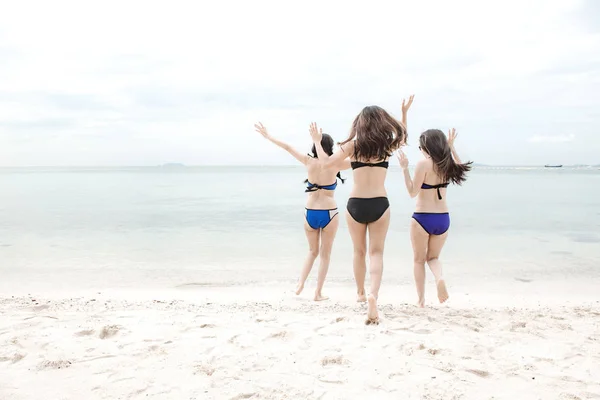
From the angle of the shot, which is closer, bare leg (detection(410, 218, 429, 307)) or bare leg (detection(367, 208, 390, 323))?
bare leg (detection(367, 208, 390, 323))

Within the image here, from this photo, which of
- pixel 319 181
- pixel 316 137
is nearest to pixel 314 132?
pixel 316 137

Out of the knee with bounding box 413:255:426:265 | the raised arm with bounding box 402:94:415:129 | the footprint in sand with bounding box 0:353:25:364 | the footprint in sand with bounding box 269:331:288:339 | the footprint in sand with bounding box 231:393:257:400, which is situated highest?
the raised arm with bounding box 402:94:415:129

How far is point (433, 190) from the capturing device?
16.7 feet

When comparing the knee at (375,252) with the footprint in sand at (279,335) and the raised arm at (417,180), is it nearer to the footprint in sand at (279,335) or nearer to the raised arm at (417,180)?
the raised arm at (417,180)

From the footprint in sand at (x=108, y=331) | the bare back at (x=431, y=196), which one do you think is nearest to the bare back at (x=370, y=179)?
the bare back at (x=431, y=196)

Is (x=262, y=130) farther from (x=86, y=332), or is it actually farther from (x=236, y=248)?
(x=236, y=248)

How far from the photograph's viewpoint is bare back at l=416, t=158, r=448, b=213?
503 cm

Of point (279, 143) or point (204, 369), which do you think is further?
point (279, 143)

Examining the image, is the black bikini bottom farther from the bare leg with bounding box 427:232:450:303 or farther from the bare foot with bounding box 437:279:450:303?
the bare foot with bounding box 437:279:450:303

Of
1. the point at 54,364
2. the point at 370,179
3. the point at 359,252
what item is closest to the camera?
the point at 54,364

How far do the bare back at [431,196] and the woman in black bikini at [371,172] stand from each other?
1.71 feet

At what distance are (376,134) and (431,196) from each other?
1134 millimetres

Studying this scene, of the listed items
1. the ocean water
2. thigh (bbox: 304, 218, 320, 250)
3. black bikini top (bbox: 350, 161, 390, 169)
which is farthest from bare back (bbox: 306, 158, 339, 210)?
the ocean water

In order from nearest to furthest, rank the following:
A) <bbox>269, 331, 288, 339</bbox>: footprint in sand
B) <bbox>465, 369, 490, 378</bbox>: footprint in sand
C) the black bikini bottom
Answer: <bbox>465, 369, 490, 378</bbox>: footprint in sand < <bbox>269, 331, 288, 339</bbox>: footprint in sand < the black bikini bottom
